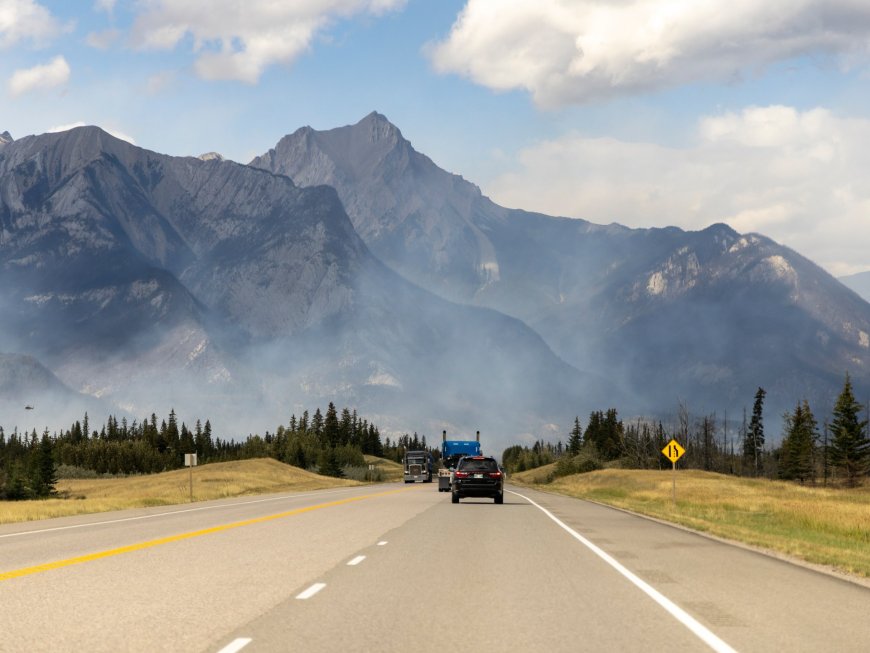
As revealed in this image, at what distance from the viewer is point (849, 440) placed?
137 metres

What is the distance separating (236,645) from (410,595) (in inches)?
161

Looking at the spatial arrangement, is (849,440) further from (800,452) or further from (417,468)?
(417,468)

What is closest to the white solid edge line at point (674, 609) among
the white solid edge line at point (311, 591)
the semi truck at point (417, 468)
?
the white solid edge line at point (311, 591)

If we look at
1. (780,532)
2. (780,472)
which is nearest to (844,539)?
(780,532)

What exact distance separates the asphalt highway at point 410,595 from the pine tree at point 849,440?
400 feet

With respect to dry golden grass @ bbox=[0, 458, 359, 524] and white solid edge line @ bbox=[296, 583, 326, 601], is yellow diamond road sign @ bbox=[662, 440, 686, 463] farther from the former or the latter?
white solid edge line @ bbox=[296, 583, 326, 601]

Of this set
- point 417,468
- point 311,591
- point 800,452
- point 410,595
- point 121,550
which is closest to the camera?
point 410,595

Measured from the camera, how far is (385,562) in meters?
18.0

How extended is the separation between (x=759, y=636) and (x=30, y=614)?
7.54 metres

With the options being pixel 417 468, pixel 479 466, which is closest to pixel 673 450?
pixel 479 466

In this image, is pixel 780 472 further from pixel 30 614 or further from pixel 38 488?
pixel 30 614

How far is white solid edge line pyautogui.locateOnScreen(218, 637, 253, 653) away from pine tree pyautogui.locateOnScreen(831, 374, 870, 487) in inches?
5321

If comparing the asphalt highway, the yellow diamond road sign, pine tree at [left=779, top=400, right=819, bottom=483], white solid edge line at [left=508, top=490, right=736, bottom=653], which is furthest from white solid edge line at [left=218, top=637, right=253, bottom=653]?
pine tree at [left=779, top=400, right=819, bottom=483]

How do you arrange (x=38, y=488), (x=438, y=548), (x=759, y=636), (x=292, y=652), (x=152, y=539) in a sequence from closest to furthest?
1. (x=292, y=652)
2. (x=759, y=636)
3. (x=438, y=548)
4. (x=152, y=539)
5. (x=38, y=488)
